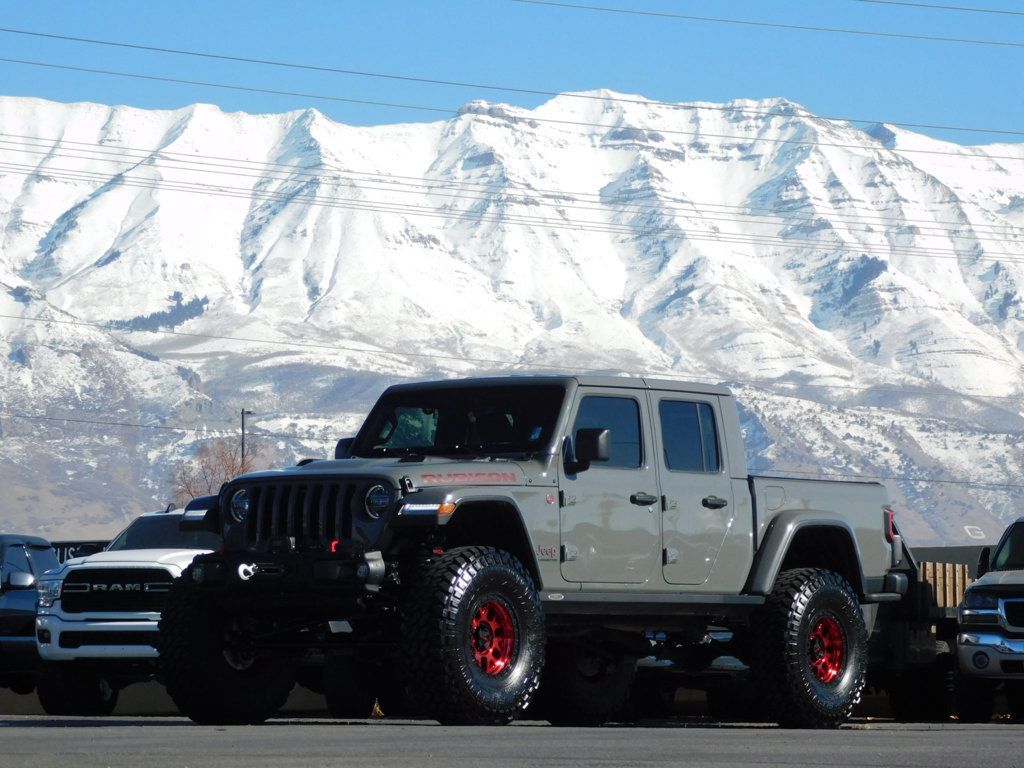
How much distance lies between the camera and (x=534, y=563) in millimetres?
13039

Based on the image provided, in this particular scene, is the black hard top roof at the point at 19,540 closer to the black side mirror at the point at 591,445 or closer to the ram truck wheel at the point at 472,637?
the ram truck wheel at the point at 472,637

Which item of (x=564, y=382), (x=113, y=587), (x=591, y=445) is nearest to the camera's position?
(x=591, y=445)

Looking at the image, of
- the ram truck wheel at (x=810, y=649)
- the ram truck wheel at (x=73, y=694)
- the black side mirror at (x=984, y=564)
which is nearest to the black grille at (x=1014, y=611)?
the black side mirror at (x=984, y=564)

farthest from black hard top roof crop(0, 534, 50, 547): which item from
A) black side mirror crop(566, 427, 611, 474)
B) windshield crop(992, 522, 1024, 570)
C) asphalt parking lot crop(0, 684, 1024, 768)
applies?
windshield crop(992, 522, 1024, 570)

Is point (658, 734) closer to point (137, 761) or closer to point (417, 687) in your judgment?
point (417, 687)

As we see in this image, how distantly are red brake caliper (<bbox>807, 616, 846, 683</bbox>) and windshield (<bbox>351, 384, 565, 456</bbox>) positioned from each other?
2.80 meters

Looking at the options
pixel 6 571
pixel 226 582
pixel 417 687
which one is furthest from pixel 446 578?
pixel 6 571

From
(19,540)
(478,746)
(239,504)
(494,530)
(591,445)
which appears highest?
(591,445)

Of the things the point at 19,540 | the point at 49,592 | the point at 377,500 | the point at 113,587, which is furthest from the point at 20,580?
the point at 377,500

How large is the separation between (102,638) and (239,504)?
386cm

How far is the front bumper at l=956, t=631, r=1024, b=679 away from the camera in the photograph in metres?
16.9

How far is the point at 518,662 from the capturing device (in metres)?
12.8

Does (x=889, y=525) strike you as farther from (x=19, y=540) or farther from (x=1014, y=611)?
(x=19, y=540)

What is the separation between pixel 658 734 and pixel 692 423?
2.66 m
